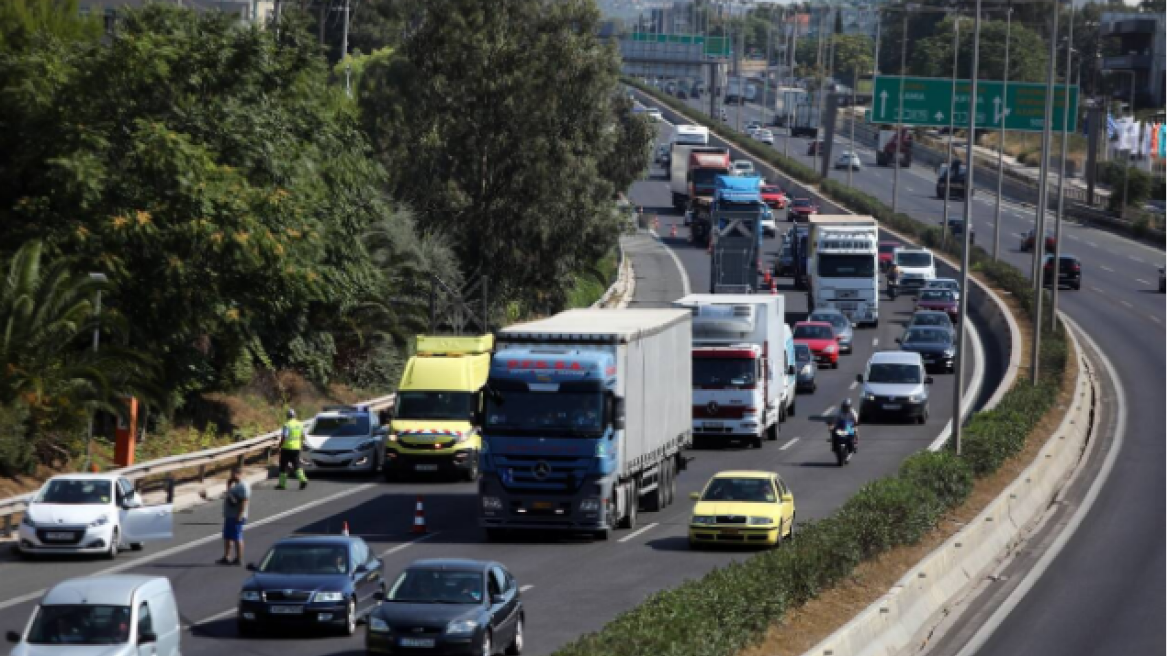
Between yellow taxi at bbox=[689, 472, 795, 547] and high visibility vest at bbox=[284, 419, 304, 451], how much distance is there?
35.2 ft

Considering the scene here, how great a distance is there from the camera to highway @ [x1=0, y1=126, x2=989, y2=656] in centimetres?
2452

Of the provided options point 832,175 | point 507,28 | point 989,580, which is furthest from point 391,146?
point 832,175

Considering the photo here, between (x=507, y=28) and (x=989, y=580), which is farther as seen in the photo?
(x=507, y=28)

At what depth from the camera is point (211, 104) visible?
4366 centimetres

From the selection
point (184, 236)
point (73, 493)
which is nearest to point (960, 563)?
point (73, 493)

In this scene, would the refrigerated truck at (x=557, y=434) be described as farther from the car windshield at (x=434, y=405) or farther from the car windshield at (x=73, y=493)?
the car windshield at (x=434, y=405)

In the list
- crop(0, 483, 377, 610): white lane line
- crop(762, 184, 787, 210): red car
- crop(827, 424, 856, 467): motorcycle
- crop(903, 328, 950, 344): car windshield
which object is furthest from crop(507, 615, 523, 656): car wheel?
crop(762, 184, 787, 210): red car

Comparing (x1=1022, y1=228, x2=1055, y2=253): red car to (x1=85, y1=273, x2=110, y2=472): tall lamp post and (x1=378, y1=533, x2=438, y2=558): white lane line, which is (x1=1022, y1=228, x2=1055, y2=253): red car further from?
(x1=378, y1=533, x2=438, y2=558): white lane line

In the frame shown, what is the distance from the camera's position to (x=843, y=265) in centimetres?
7038

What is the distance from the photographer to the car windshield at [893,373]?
169 feet

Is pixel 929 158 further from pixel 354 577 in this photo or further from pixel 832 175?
pixel 354 577

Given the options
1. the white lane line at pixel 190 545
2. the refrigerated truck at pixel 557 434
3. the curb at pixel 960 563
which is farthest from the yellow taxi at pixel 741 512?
the white lane line at pixel 190 545

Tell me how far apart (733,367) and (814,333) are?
63.0 ft

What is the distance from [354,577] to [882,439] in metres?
26.1
